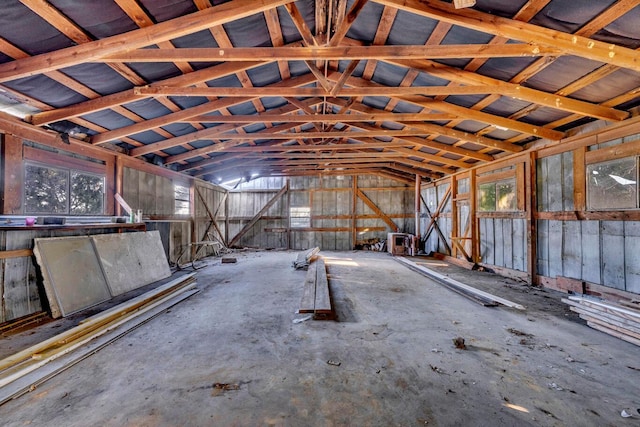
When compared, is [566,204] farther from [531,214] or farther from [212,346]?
[212,346]

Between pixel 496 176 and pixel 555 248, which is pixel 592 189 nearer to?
pixel 555 248

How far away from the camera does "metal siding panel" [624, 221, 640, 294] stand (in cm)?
375

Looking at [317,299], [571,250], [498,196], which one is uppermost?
[498,196]

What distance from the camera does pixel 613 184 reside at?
4.07 metres

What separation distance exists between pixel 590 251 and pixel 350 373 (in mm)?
4797

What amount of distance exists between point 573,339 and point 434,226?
720 cm

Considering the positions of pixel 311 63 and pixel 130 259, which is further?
pixel 130 259

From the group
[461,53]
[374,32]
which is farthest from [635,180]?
[374,32]

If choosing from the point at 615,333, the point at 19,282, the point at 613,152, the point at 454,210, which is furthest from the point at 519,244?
the point at 19,282

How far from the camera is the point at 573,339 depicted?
2977 millimetres

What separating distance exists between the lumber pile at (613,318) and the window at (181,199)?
9143 mm

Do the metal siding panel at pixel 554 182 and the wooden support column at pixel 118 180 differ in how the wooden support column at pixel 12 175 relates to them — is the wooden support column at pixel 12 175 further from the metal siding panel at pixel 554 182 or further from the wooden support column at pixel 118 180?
the metal siding panel at pixel 554 182

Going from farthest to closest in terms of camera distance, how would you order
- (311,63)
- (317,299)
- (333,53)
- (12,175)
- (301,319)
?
1. (311,63)
2. (317,299)
3. (12,175)
4. (301,319)
5. (333,53)

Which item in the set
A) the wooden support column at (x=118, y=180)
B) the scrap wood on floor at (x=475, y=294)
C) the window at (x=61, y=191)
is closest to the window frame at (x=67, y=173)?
the window at (x=61, y=191)
